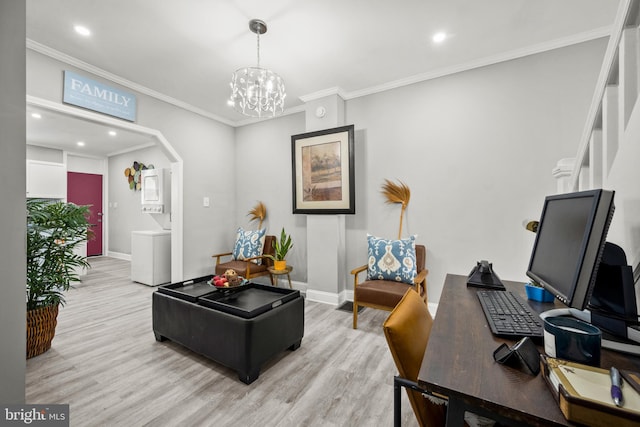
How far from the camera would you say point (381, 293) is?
241 cm

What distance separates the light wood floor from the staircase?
1.40 m

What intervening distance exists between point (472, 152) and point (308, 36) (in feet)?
6.50

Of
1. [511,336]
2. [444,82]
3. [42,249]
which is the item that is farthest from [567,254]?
[42,249]

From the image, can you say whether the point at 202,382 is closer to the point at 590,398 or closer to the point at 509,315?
the point at 509,315

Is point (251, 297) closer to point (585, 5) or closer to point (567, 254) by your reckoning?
point (567, 254)

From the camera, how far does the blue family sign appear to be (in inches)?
104

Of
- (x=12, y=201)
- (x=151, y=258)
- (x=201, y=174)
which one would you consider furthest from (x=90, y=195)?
(x=12, y=201)

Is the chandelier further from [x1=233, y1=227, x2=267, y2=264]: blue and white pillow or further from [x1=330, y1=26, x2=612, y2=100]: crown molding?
[x1=233, y1=227, x2=267, y2=264]: blue and white pillow

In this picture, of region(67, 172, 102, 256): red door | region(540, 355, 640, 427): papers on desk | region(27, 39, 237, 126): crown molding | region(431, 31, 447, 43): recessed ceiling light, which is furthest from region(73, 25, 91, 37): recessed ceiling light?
region(67, 172, 102, 256): red door

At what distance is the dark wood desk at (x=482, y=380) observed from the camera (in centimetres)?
54

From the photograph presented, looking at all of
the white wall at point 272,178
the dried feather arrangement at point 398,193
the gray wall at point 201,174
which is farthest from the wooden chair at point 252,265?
the dried feather arrangement at point 398,193

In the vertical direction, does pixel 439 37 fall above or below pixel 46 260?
above

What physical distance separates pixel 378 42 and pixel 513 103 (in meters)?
1.45

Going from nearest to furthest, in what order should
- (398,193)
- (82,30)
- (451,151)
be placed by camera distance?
(82,30) → (451,151) → (398,193)
